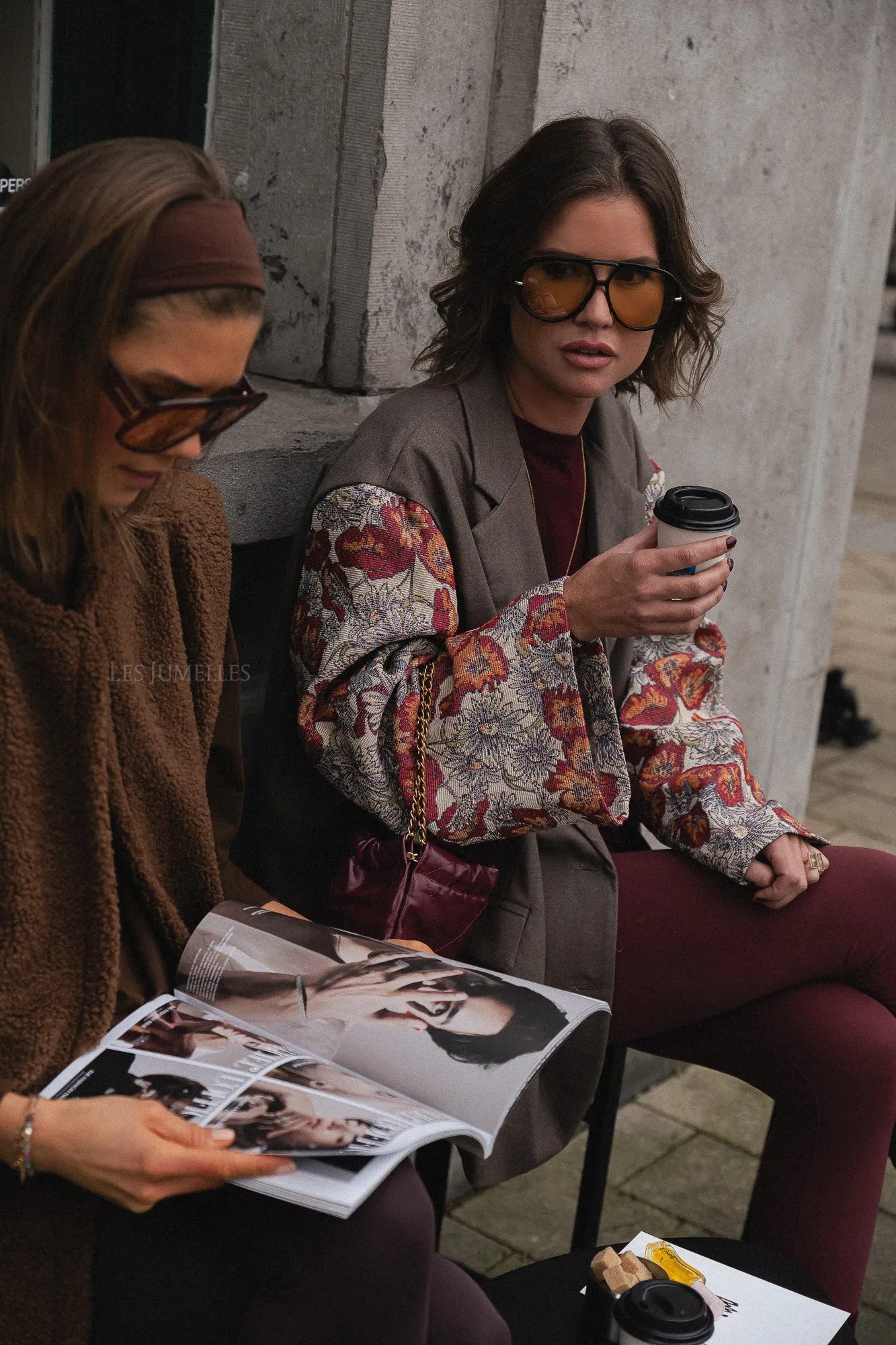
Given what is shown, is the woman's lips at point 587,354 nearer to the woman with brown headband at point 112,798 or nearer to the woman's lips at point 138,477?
the woman with brown headband at point 112,798

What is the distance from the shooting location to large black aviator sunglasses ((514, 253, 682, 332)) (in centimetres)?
202

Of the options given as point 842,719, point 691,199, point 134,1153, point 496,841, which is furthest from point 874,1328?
point 842,719

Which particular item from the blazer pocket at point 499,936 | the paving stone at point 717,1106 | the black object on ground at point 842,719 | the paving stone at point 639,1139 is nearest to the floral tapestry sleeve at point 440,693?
the blazer pocket at point 499,936

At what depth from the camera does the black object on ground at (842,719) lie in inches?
214

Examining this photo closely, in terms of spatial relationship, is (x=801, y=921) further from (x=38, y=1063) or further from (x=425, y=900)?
(x=38, y=1063)

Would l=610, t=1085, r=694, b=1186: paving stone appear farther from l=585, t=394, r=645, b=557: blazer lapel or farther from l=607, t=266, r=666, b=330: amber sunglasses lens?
l=607, t=266, r=666, b=330: amber sunglasses lens

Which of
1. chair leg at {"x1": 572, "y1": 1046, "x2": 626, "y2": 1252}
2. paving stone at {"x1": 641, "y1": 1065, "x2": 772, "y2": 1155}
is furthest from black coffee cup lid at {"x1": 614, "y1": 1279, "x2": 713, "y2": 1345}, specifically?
paving stone at {"x1": 641, "y1": 1065, "x2": 772, "y2": 1155}

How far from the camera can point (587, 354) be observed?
6.77 feet

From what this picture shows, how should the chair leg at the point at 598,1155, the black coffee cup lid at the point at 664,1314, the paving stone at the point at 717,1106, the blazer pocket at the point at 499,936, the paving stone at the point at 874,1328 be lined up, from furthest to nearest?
the paving stone at the point at 717,1106 < the paving stone at the point at 874,1328 < the chair leg at the point at 598,1155 < the blazer pocket at the point at 499,936 < the black coffee cup lid at the point at 664,1314

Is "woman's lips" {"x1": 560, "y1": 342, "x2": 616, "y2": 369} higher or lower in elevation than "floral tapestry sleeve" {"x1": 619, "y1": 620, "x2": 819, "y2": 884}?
higher

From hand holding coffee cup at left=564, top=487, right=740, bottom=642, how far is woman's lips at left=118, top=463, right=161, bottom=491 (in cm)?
62

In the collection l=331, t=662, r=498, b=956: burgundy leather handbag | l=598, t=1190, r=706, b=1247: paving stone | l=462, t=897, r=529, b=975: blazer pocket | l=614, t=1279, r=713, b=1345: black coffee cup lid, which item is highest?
l=331, t=662, r=498, b=956: burgundy leather handbag

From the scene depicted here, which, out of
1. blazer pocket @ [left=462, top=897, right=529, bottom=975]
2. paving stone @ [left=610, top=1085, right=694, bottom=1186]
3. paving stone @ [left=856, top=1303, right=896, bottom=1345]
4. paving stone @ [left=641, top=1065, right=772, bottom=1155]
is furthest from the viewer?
paving stone @ [left=641, top=1065, right=772, bottom=1155]

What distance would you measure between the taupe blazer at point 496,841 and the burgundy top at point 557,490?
0.09 meters
